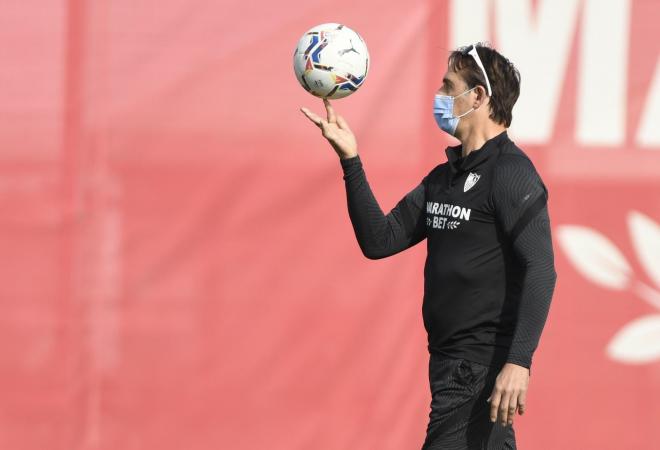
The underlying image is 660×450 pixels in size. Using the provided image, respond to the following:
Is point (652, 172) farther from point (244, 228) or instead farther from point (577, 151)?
point (244, 228)

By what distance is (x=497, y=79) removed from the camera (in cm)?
337

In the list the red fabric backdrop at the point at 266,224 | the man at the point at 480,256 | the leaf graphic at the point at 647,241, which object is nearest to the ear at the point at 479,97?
the man at the point at 480,256

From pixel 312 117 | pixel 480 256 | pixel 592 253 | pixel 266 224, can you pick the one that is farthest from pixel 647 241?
pixel 312 117

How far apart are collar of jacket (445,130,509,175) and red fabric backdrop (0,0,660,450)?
1.43m

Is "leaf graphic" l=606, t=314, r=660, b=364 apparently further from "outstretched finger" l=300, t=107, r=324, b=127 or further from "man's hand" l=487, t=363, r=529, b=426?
"outstretched finger" l=300, t=107, r=324, b=127

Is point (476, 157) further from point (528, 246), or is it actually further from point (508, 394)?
point (508, 394)

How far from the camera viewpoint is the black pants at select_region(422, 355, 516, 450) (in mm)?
3184

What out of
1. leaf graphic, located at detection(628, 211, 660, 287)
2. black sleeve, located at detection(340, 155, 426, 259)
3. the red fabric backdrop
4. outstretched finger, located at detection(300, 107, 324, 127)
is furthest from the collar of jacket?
leaf graphic, located at detection(628, 211, 660, 287)

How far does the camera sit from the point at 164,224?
4.70m

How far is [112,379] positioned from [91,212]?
2.44 feet

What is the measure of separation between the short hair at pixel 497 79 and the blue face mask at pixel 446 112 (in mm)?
66

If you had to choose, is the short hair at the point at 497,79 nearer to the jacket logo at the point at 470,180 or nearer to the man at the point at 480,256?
the man at the point at 480,256

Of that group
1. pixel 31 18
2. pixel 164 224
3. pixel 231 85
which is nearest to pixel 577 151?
pixel 231 85

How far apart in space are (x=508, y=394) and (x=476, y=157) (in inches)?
29.6
